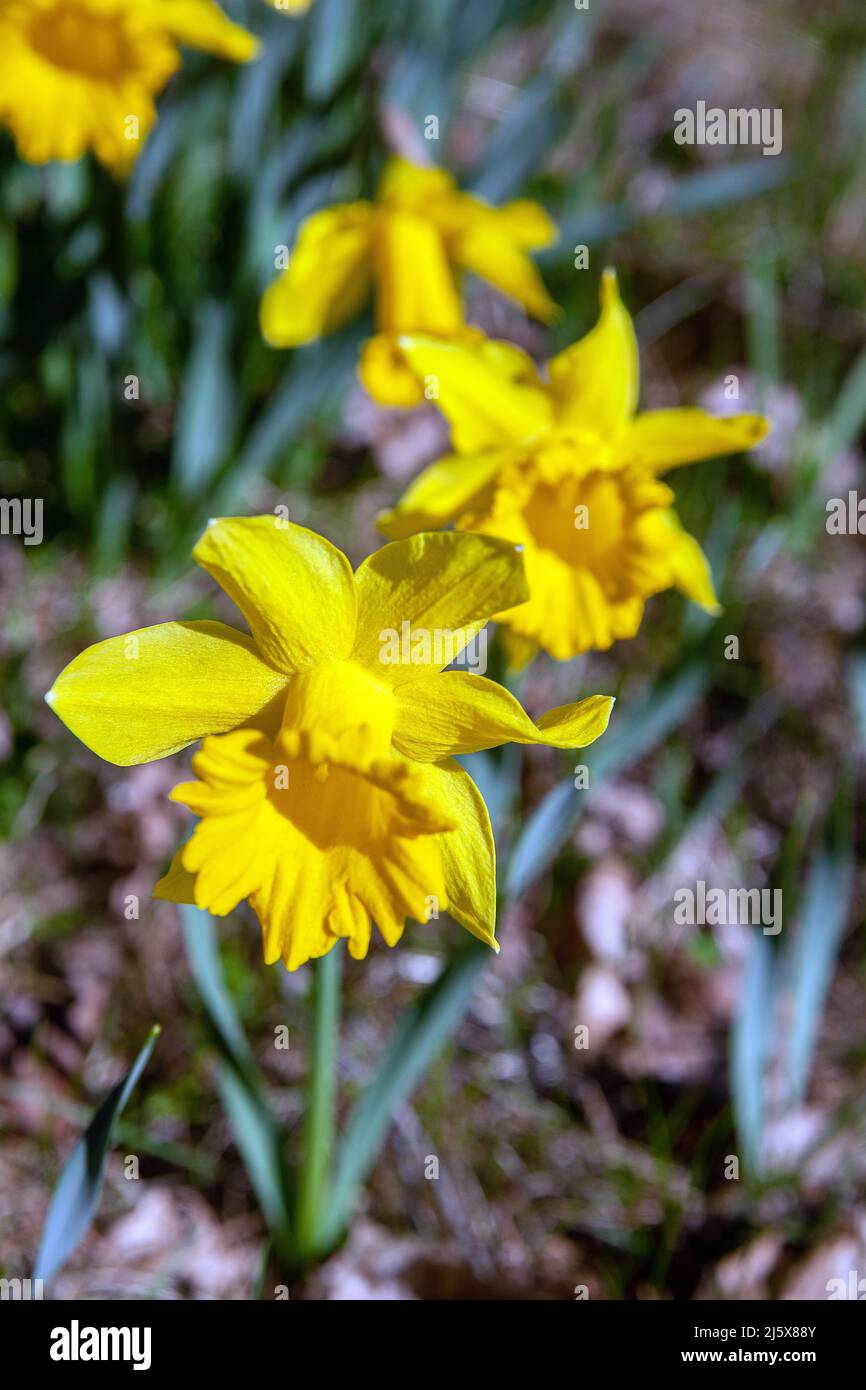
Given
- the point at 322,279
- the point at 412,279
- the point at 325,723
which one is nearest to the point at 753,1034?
the point at 325,723

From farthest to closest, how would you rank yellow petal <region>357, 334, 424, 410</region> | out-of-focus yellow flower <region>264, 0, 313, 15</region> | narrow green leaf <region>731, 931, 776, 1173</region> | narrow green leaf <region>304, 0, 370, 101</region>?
narrow green leaf <region>304, 0, 370, 101</region> < out-of-focus yellow flower <region>264, 0, 313, 15</region> < yellow petal <region>357, 334, 424, 410</region> < narrow green leaf <region>731, 931, 776, 1173</region>

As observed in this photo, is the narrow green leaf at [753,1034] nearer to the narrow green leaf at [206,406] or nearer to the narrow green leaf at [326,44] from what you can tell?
the narrow green leaf at [206,406]

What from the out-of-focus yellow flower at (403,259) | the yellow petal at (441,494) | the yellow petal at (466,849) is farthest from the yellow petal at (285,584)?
the out-of-focus yellow flower at (403,259)

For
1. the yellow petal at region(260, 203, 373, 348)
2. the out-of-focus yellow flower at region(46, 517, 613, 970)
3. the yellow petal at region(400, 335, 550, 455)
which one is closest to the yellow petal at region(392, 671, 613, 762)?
the out-of-focus yellow flower at region(46, 517, 613, 970)

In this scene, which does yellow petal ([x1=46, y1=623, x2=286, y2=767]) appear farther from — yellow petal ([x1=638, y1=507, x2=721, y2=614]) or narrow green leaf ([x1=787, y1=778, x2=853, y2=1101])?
narrow green leaf ([x1=787, y1=778, x2=853, y2=1101])

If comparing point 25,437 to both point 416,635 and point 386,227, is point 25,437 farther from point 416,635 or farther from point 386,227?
point 416,635

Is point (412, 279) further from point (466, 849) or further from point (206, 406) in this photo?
point (466, 849)
